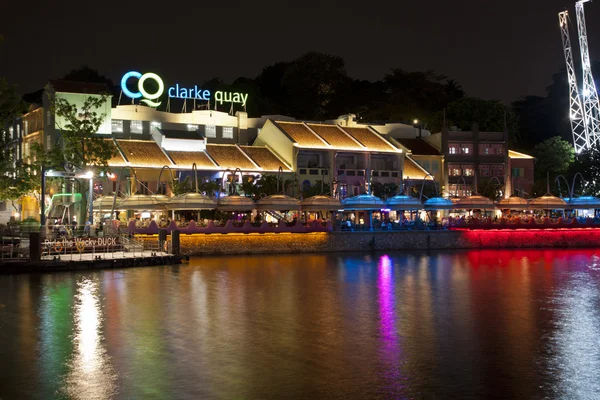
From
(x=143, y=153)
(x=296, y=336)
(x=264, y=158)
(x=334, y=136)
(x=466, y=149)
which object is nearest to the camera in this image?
(x=296, y=336)

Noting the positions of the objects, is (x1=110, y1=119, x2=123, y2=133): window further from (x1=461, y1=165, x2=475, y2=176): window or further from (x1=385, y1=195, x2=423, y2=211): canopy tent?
Answer: (x1=461, y1=165, x2=475, y2=176): window

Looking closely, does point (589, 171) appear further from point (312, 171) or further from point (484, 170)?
point (312, 171)

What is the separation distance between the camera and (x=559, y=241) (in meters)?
67.1

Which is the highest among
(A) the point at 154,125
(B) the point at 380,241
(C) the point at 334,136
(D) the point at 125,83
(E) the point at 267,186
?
(D) the point at 125,83

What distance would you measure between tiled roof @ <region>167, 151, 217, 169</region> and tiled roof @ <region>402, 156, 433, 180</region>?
73.1 ft

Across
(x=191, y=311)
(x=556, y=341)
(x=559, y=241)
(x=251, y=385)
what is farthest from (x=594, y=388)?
(x=559, y=241)

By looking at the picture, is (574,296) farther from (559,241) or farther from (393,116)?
(393,116)

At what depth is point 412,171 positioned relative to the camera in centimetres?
7931

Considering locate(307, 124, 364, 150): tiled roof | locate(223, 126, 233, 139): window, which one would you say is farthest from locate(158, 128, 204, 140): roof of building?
locate(307, 124, 364, 150): tiled roof

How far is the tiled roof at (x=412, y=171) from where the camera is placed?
7862cm

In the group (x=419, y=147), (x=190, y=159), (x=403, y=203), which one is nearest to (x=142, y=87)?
(x=190, y=159)

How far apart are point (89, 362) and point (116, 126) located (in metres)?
55.3

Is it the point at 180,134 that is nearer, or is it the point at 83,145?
→ the point at 83,145

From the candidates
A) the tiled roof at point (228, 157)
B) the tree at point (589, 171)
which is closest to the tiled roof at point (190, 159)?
the tiled roof at point (228, 157)
